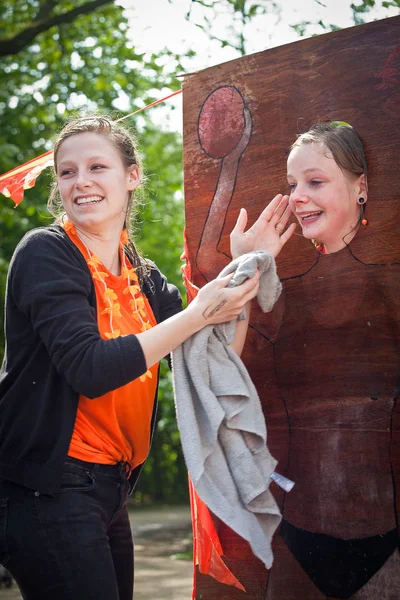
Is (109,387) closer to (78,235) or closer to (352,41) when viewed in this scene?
(78,235)

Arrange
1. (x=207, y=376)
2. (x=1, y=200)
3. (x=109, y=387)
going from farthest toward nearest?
1. (x=1, y=200)
2. (x=207, y=376)
3. (x=109, y=387)

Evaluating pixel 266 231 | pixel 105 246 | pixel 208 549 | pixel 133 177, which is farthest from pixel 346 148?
pixel 208 549

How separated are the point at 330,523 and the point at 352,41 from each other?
4.83ft

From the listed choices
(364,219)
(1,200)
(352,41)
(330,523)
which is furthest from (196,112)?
(1,200)

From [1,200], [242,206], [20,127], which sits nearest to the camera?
[242,206]

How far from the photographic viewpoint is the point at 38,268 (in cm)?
196

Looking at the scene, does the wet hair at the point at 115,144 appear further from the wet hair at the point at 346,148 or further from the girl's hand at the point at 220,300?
the wet hair at the point at 346,148

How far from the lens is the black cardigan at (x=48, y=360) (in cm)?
185

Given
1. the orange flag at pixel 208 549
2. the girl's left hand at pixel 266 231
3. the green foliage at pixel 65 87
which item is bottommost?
the orange flag at pixel 208 549

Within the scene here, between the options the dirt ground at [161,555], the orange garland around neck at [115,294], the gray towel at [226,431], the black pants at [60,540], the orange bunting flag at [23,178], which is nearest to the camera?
the black pants at [60,540]

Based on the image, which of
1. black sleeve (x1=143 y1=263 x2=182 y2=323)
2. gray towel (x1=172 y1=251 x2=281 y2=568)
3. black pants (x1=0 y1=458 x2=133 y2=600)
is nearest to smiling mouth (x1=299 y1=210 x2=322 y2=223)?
gray towel (x1=172 y1=251 x2=281 y2=568)

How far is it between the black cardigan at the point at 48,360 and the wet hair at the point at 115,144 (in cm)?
37

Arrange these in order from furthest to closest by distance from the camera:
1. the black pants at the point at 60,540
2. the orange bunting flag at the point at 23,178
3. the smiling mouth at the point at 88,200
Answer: the orange bunting flag at the point at 23,178 < the smiling mouth at the point at 88,200 < the black pants at the point at 60,540

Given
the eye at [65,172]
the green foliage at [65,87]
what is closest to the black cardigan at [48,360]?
the eye at [65,172]
